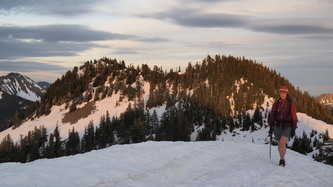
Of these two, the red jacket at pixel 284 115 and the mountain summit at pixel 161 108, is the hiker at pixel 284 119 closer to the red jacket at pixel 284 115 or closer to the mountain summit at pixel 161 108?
the red jacket at pixel 284 115

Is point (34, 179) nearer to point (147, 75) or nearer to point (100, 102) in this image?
point (100, 102)

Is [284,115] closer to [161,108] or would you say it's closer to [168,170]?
[168,170]

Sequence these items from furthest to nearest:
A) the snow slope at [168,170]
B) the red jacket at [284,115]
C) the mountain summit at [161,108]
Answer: the mountain summit at [161,108] < the red jacket at [284,115] < the snow slope at [168,170]

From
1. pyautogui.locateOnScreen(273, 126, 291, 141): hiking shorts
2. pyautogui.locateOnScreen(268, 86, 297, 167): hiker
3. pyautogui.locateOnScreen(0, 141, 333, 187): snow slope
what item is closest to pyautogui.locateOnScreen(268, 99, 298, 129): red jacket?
pyautogui.locateOnScreen(268, 86, 297, 167): hiker

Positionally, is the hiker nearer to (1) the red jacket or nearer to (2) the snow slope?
(1) the red jacket

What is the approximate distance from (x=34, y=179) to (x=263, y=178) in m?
8.89

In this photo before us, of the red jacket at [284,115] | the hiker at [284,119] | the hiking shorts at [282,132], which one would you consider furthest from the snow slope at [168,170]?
the red jacket at [284,115]

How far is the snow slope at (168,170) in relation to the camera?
12133 mm

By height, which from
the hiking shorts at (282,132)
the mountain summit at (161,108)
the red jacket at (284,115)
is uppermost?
the red jacket at (284,115)

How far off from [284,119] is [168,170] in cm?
588

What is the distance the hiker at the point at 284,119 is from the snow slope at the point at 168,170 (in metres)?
1.27

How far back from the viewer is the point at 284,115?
14.7 metres

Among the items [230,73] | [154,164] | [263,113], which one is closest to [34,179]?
[154,164]

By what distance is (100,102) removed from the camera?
164 metres
